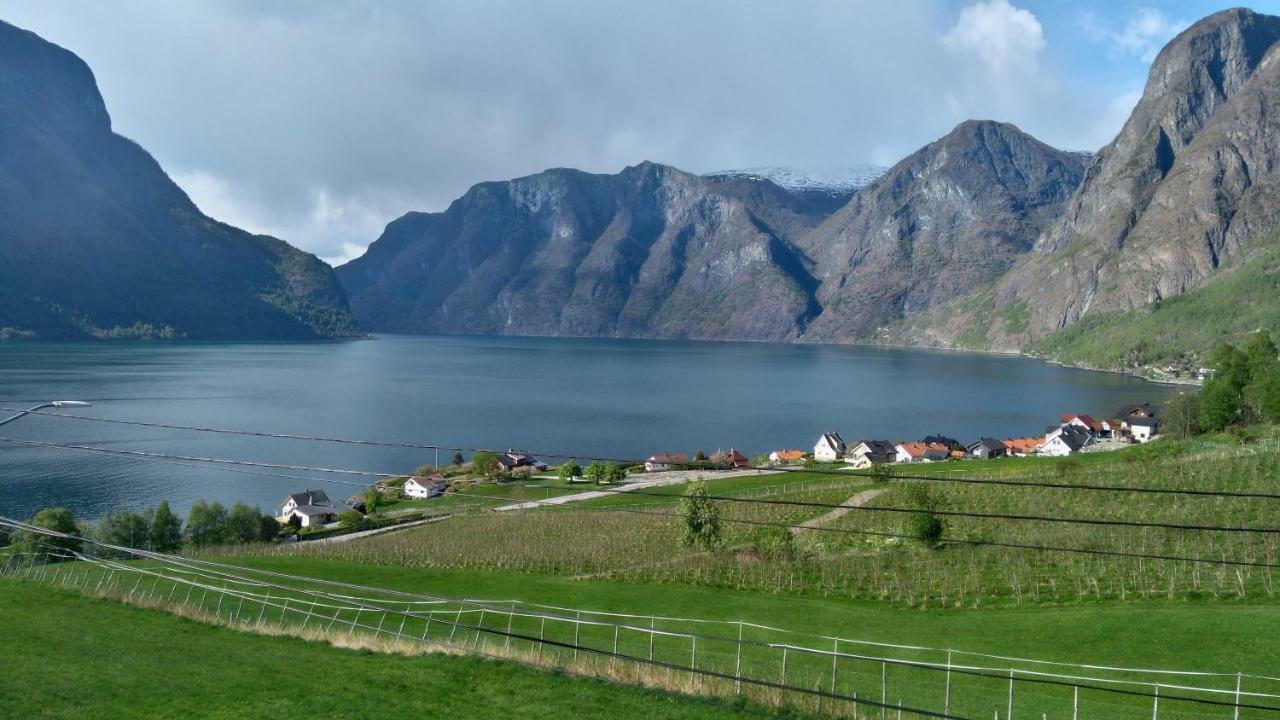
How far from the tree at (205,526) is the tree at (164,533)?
737 mm

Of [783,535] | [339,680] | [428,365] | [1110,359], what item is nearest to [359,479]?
[783,535]

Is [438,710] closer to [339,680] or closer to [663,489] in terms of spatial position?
[339,680]

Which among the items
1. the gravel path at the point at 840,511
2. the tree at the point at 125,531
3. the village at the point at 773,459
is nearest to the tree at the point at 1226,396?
the village at the point at 773,459

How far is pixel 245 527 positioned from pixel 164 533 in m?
4.11

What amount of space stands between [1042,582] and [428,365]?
564ft

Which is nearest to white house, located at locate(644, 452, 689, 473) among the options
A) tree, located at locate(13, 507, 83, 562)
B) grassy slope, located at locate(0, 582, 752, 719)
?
tree, located at locate(13, 507, 83, 562)

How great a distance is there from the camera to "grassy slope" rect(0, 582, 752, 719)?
41.2 ft

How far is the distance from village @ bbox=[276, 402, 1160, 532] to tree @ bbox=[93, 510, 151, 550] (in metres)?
9.86

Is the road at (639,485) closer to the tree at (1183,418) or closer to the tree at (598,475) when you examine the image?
the tree at (598,475)

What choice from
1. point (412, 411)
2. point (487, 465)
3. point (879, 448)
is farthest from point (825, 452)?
point (412, 411)

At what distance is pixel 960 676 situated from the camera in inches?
668

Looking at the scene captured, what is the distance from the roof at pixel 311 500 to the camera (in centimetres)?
5411

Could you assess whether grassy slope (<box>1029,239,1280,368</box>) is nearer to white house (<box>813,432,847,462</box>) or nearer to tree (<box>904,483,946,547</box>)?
white house (<box>813,432,847,462</box>)

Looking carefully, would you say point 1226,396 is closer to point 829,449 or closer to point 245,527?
point 829,449
